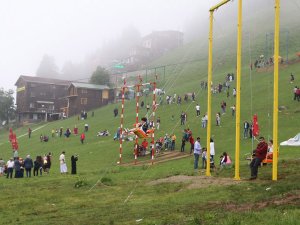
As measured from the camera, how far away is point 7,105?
126m

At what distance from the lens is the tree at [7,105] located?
126m

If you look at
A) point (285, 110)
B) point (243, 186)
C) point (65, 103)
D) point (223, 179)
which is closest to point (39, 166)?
point (223, 179)

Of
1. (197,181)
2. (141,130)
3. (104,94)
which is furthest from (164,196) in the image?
(104,94)

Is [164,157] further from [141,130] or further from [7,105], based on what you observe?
[7,105]

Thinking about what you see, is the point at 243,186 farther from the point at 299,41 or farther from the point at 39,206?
the point at 299,41

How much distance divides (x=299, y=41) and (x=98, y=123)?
235 feet

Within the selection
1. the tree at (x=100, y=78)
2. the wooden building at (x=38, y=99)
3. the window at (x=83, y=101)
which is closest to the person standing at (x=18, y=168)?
the window at (x=83, y=101)

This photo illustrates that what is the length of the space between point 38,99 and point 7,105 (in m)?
9.76

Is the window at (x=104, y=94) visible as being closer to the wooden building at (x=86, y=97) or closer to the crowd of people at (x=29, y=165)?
the wooden building at (x=86, y=97)

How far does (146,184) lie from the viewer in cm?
2327

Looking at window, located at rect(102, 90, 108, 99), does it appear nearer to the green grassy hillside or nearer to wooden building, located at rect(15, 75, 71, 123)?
wooden building, located at rect(15, 75, 71, 123)

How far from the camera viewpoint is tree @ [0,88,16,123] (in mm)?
125562

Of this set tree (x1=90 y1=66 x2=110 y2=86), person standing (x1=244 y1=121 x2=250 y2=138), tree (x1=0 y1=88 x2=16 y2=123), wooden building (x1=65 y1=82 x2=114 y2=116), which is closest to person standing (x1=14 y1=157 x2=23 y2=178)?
person standing (x1=244 y1=121 x2=250 y2=138)

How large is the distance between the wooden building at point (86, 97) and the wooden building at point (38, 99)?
→ 852 cm
